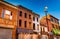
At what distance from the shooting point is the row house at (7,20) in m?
17.1

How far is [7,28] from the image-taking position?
17828 mm

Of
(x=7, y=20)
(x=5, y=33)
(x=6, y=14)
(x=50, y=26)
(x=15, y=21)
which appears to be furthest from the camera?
(x=50, y=26)

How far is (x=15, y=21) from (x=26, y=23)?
14.1 ft

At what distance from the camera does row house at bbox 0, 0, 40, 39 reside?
17.4 metres

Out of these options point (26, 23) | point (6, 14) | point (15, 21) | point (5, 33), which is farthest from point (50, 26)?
point (5, 33)

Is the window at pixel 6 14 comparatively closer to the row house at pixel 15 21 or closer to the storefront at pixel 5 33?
the row house at pixel 15 21

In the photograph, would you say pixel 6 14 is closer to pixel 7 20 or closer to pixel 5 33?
pixel 7 20

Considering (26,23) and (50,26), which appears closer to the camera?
(26,23)

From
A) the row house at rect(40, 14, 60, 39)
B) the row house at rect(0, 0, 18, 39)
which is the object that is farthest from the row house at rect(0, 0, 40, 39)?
the row house at rect(40, 14, 60, 39)

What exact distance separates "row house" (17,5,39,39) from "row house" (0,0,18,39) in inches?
65.1

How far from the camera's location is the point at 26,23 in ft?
77.7

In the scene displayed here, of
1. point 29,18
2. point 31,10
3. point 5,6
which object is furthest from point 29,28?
point 5,6

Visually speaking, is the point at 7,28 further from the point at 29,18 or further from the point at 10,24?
the point at 29,18

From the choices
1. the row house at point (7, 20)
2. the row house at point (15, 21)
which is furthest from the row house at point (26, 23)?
the row house at point (7, 20)
